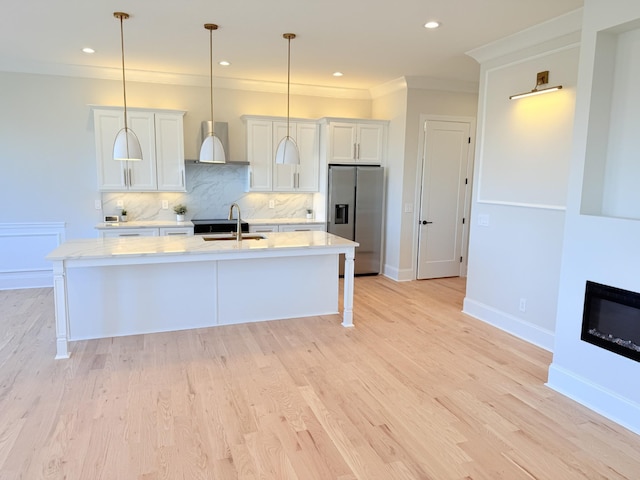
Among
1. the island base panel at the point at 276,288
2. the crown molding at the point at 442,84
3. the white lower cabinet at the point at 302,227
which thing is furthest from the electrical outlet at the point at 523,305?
the crown molding at the point at 442,84

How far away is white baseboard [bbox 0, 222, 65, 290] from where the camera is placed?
5.52m

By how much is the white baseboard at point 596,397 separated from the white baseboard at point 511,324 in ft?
2.59

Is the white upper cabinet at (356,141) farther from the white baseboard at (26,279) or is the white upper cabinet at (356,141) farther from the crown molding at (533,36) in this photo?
the white baseboard at (26,279)

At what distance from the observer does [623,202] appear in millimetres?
2859

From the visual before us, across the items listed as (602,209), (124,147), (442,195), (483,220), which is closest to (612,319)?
(602,209)

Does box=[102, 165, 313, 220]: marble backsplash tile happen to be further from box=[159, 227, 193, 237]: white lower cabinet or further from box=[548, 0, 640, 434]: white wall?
box=[548, 0, 640, 434]: white wall

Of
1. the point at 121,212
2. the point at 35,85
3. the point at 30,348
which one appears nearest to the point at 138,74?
the point at 35,85

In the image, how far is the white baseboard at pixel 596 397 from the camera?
2.63 m

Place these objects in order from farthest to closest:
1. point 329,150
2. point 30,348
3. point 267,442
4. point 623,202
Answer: point 329,150 → point 30,348 → point 623,202 → point 267,442

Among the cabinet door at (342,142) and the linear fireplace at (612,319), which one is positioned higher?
the cabinet door at (342,142)

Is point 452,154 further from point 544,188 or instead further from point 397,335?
point 397,335

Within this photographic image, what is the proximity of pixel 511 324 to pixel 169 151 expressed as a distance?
4.68 meters

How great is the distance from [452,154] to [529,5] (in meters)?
3.00

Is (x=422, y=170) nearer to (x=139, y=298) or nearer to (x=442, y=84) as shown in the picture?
(x=442, y=84)
